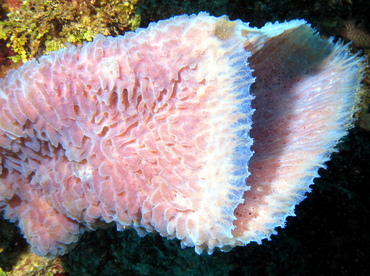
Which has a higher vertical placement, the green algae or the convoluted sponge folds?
the green algae

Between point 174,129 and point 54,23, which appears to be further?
point 54,23

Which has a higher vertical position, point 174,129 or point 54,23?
point 54,23

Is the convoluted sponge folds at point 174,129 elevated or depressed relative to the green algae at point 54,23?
depressed

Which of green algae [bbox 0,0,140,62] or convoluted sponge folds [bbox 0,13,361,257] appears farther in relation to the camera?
green algae [bbox 0,0,140,62]

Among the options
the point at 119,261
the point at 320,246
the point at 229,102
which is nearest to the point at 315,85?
the point at 229,102

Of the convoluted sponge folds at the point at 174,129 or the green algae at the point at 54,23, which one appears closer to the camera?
the convoluted sponge folds at the point at 174,129

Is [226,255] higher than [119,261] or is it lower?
lower

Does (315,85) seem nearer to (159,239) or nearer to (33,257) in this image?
(159,239)

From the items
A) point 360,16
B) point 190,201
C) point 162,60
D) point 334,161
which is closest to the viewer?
point 162,60
